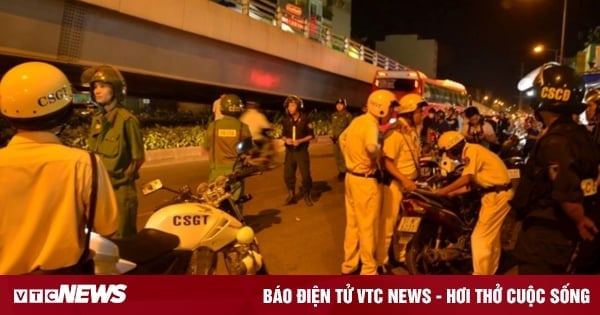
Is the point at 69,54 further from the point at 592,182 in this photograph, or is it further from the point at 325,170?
the point at 592,182

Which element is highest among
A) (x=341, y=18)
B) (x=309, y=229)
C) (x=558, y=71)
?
(x=341, y=18)

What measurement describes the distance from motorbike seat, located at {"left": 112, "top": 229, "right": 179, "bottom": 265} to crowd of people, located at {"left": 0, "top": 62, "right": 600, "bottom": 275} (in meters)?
0.42

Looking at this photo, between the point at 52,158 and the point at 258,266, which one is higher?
the point at 52,158

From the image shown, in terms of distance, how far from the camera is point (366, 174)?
5.02m

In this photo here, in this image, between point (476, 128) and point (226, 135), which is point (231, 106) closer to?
point (226, 135)

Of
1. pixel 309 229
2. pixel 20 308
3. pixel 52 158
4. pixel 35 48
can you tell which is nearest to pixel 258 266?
pixel 20 308

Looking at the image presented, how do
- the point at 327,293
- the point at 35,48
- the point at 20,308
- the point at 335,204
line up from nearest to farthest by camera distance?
the point at 20,308
the point at 327,293
the point at 335,204
the point at 35,48

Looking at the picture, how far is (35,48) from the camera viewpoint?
1279cm

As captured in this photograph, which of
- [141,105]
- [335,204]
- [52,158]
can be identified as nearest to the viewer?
[52,158]

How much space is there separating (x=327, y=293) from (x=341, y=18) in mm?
54233

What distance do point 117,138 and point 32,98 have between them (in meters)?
2.19

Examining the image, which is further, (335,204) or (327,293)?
(335,204)

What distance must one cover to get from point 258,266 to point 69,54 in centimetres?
1154

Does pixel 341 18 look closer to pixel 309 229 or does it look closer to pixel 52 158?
pixel 309 229
